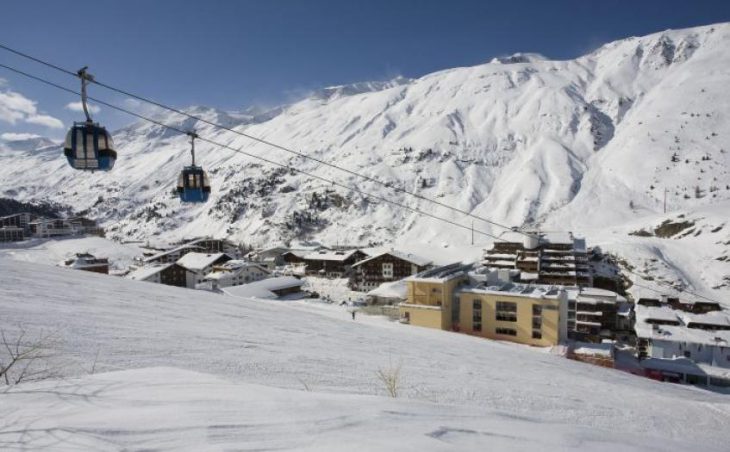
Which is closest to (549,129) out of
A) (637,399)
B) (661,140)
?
(661,140)

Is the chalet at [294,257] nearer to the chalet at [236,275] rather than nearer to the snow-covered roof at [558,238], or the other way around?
the chalet at [236,275]

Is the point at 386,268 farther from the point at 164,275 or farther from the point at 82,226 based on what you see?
the point at 82,226

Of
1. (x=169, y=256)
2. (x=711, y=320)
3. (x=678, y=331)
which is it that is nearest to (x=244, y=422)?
(x=678, y=331)

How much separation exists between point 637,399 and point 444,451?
479 centimetres

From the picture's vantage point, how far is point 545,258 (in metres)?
40.2

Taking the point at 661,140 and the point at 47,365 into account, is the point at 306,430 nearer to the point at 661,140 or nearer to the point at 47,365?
the point at 47,365

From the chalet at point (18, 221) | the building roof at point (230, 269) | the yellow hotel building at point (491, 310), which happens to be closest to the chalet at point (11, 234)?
the chalet at point (18, 221)

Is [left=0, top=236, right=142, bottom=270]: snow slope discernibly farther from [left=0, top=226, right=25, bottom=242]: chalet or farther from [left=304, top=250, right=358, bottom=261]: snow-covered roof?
[left=304, top=250, right=358, bottom=261]: snow-covered roof

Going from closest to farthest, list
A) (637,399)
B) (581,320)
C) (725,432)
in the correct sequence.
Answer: (725,432) → (637,399) → (581,320)

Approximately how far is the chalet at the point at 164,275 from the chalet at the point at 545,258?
3262 cm

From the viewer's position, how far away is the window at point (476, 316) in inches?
860

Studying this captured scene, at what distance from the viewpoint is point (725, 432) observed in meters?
4.32

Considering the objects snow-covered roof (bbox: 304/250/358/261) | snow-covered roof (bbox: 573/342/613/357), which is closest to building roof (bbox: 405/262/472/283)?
snow-covered roof (bbox: 573/342/613/357)

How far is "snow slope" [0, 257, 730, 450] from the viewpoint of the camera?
2041 millimetres
